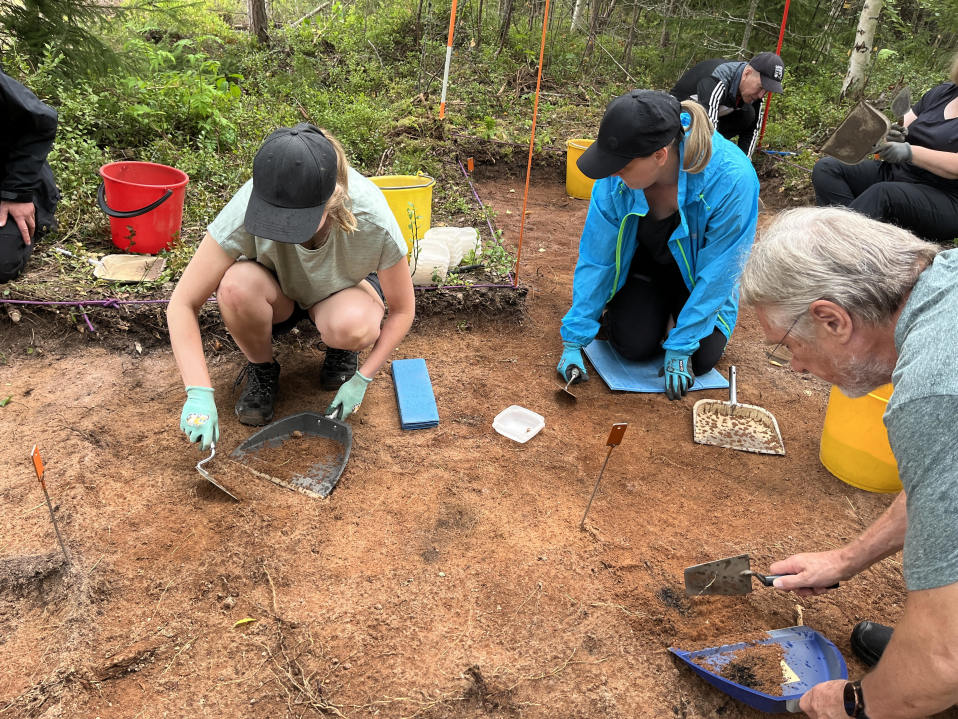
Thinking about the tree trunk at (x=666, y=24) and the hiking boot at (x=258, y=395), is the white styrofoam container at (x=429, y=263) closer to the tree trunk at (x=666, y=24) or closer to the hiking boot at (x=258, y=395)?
the hiking boot at (x=258, y=395)

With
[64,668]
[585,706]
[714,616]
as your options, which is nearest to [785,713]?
[714,616]

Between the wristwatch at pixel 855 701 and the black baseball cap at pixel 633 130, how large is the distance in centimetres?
179

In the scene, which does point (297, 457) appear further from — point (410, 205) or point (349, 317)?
point (410, 205)

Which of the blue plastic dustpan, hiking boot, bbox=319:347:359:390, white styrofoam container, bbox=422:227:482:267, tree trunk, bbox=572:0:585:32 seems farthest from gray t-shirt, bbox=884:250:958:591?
tree trunk, bbox=572:0:585:32

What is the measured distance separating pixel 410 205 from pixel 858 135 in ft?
8.33

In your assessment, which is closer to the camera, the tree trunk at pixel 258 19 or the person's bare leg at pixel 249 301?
the person's bare leg at pixel 249 301

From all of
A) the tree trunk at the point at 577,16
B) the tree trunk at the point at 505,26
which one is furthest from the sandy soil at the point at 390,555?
the tree trunk at the point at 577,16

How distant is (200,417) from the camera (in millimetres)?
2115

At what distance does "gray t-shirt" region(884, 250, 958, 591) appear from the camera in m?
1.08

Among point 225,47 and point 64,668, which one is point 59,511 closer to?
point 64,668

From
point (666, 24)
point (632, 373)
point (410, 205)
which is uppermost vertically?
point (666, 24)

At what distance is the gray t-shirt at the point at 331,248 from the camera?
85.0 inches

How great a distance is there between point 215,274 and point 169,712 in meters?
1.28

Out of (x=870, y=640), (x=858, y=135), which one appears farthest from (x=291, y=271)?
(x=858, y=135)
